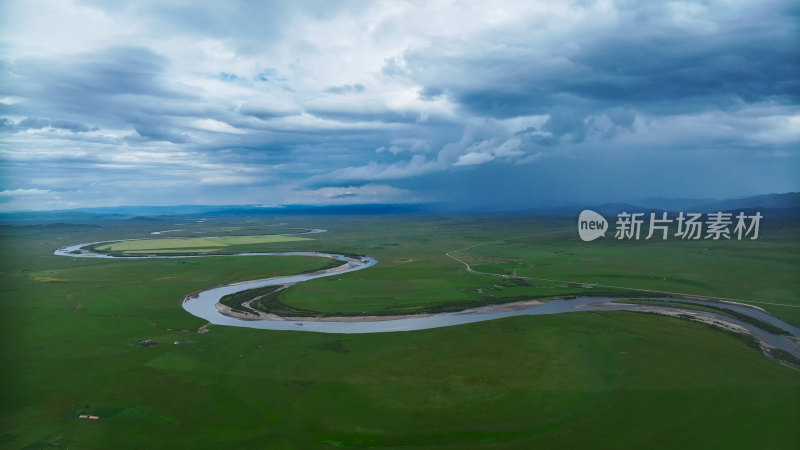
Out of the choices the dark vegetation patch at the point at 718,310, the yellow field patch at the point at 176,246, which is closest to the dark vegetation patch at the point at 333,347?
the dark vegetation patch at the point at 718,310

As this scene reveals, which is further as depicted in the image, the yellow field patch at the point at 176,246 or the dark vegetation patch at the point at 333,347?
the yellow field patch at the point at 176,246

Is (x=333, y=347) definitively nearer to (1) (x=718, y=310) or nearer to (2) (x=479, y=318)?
(2) (x=479, y=318)

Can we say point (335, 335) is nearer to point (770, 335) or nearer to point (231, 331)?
point (231, 331)

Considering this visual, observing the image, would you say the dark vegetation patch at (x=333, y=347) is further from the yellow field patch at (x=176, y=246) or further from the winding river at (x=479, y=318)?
the yellow field patch at (x=176, y=246)

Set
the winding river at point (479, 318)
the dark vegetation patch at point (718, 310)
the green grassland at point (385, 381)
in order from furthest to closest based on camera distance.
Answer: the winding river at point (479, 318)
the dark vegetation patch at point (718, 310)
the green grassland at point (385, 381)

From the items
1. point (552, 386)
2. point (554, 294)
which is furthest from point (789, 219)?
point (552, 386)

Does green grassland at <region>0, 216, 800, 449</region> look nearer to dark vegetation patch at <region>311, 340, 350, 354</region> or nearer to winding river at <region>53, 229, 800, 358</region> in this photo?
dark vegetation patch at <region>311, 340, 350, 354</region>

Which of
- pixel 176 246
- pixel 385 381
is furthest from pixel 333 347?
pixel 176 246

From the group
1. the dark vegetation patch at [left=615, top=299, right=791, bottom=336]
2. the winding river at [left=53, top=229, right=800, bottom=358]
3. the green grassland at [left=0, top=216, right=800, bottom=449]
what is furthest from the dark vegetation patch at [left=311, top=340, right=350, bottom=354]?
the dark vegetation patch at [left=615, top=299, right=791, bottom=336]

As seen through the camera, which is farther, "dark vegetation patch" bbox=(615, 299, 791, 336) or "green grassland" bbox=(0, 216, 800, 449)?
"dark vegetation patch" bbox=(615, 299, 791, 336)
